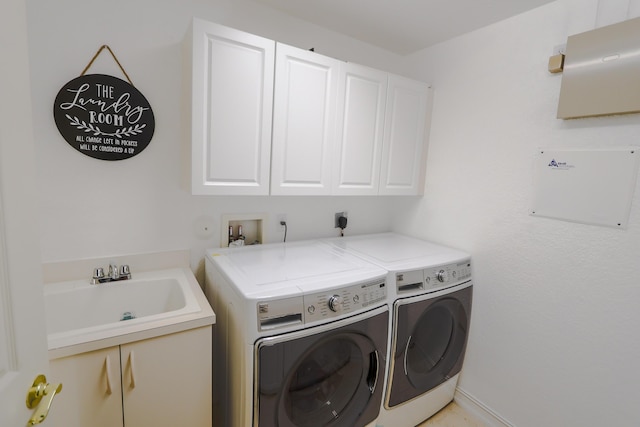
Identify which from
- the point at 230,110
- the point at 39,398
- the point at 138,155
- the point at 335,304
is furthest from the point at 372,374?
the point at 138,155

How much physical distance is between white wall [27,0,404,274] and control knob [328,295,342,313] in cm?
87

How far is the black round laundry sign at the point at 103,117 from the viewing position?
1.32 m

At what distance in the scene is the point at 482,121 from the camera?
1.82 m

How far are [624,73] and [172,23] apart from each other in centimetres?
209

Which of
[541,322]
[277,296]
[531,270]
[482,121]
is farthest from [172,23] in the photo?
[541,322]

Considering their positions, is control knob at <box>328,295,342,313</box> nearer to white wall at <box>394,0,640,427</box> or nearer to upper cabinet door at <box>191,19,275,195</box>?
upper cabinet door at <box>191,19,275,195</box>

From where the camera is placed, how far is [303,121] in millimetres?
1599

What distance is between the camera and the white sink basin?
106 centimetres

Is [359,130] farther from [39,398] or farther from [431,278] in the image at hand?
[39,398]

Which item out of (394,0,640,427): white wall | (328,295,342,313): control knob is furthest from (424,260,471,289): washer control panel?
(328,295,342,313): control knob

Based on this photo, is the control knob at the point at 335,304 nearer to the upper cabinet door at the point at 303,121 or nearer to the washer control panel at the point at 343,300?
the washer control panel at the point at 343,300

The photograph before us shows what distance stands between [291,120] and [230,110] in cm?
32

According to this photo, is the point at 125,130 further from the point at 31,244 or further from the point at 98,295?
the point at 31,244

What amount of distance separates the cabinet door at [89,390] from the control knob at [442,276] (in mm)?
1495
